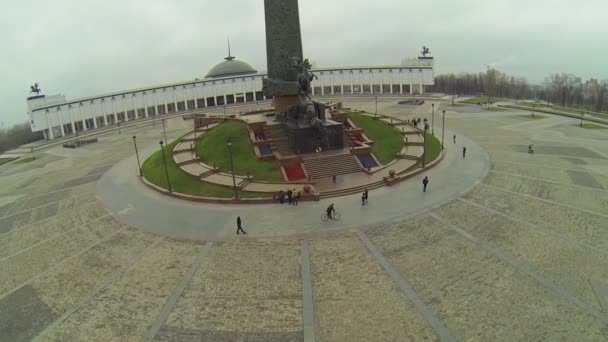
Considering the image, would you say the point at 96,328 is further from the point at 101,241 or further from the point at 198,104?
the point at 198,104

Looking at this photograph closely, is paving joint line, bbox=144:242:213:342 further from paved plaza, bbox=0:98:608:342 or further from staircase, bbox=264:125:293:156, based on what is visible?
staircase, bbox=264:125:293:156

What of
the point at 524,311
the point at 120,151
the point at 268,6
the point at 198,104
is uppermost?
the point at 268,6

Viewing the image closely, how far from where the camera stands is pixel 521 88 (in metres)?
102

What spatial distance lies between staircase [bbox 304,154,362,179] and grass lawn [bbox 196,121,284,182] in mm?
2516

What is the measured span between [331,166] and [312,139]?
3267mm

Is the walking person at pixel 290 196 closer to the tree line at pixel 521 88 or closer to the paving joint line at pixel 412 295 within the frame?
the paving joint line at pixel 412 295

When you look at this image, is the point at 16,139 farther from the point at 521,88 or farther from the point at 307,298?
the point at 521,88

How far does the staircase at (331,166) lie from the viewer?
27484 millimetres

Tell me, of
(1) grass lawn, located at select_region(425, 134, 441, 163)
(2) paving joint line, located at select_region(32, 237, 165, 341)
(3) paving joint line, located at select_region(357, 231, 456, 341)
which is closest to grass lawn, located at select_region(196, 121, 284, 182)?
(2) paving joint line, located at select_region(32, 237, 165, 341)

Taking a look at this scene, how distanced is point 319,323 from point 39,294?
1180cm

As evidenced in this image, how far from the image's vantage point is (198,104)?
285 ft

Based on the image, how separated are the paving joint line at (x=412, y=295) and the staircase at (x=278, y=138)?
1523 centimetres

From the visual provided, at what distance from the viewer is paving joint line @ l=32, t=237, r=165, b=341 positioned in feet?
41.4

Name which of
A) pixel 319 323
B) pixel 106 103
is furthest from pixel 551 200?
pixel 106 103
